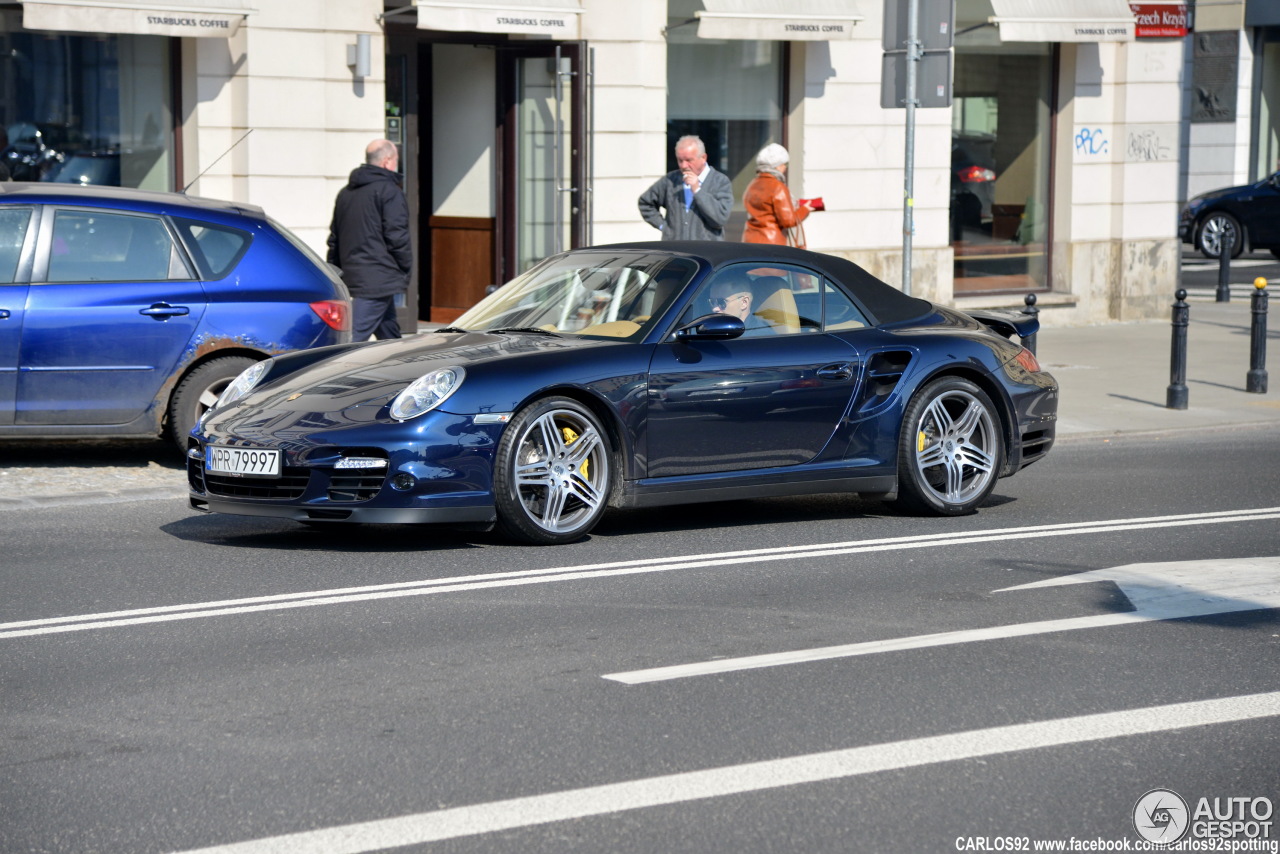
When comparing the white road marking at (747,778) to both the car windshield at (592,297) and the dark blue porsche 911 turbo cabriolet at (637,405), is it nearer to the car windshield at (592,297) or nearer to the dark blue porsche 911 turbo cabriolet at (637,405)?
the dark blue porsche 911 turbo cabriolet at (637,405)

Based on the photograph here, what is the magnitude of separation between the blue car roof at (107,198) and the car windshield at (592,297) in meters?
2.12

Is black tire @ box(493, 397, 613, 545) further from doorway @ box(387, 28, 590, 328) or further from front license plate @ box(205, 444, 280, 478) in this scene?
doorway @ box(387, 28, 590, 328)

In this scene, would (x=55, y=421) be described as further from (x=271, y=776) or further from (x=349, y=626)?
(x=271, y=776)

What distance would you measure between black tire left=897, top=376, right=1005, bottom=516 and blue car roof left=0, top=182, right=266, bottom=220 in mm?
4020

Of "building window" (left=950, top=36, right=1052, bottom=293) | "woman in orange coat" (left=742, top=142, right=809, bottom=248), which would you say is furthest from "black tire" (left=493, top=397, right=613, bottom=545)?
"building window" (left=950, top=36, right=1052, bottom=293)

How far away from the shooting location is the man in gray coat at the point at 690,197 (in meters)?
12.8

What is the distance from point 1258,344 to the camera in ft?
47.6

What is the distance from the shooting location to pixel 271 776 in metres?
4.62

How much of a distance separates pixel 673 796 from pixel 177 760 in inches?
51.2

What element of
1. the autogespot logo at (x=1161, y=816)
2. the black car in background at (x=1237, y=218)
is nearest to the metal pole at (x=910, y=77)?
the autogespot logo at (x=1161, y=816)

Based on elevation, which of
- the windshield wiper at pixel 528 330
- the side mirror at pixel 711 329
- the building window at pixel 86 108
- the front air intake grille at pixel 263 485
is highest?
A: the building window at pixel 86 108

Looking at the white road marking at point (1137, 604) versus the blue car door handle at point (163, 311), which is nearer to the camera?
the white road marking at point (1137, 604)

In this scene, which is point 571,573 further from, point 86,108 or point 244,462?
point 86,108

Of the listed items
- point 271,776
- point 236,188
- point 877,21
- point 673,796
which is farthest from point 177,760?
point 877,21
